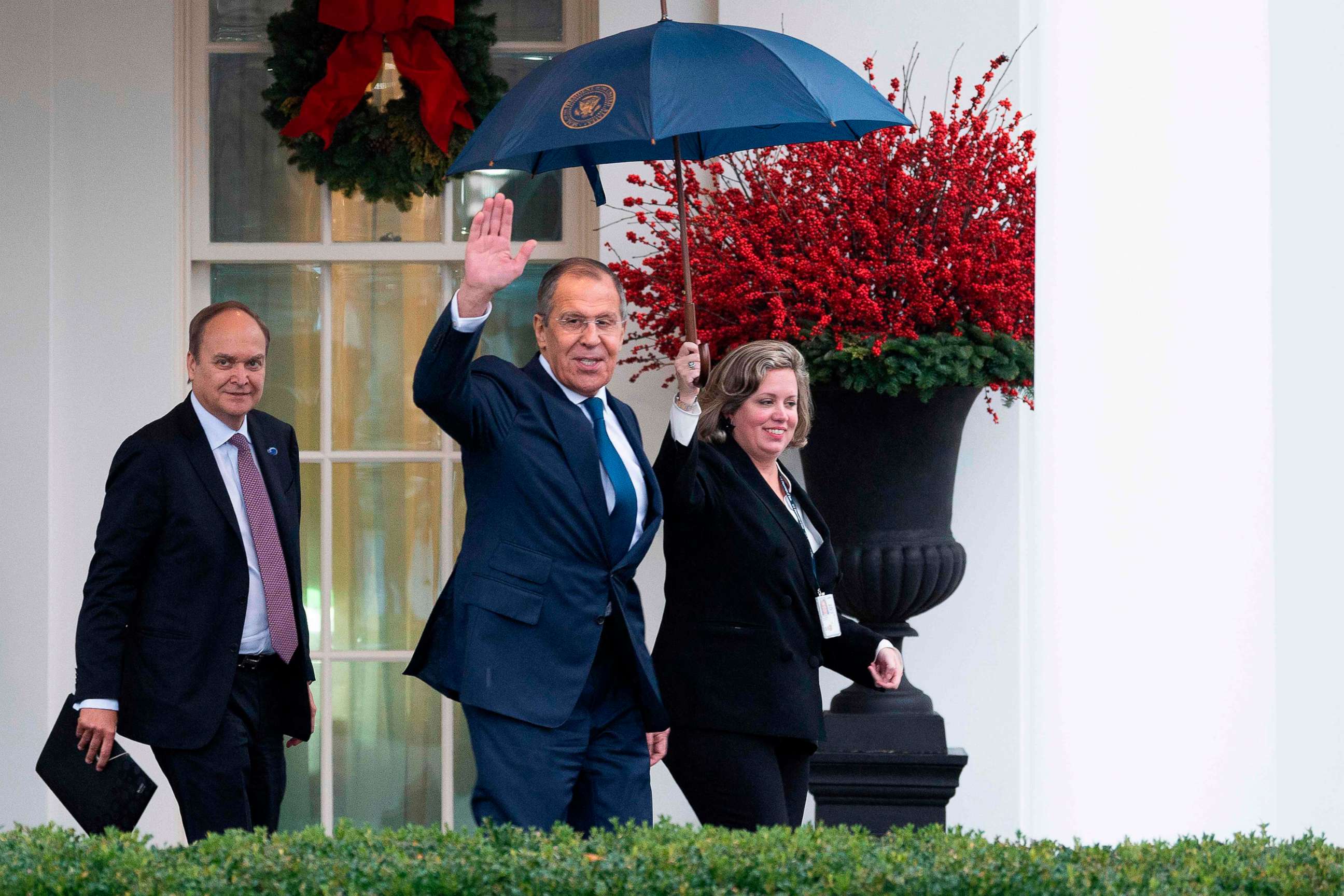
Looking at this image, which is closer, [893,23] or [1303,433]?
[1303,433]

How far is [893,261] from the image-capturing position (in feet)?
13.6

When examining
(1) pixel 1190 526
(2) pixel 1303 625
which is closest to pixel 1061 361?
(1) pixel 1190 526

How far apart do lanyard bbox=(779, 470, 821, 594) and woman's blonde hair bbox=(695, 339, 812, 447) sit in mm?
184

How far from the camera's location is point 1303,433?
2260mm

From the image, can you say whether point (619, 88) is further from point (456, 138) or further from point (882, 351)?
point (456, 138)

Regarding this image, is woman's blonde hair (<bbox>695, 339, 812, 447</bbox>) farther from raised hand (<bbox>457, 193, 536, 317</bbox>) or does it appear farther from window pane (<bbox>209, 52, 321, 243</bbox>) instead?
window pane (<bbox>209, 52, 321, 243</bbox>)

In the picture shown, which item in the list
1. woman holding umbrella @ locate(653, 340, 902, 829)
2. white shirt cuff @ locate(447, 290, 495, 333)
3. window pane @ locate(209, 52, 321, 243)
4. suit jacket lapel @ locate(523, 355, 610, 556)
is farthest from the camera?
window pane @ locate(209, 52, 321, 243)

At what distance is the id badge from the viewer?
3418 millimetres

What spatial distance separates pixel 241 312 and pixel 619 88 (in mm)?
1034

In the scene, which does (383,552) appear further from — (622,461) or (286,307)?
(622,461)

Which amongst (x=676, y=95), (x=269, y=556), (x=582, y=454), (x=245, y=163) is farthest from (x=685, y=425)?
(x=245, y=163)

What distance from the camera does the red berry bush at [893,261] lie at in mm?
4078

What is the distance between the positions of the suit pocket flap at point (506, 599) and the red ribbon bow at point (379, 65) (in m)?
2.53

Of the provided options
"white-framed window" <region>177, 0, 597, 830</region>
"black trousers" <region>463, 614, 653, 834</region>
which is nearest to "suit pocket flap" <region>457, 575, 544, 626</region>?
"black trousers" <region>463, 614, 653, 834</region>
